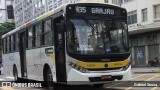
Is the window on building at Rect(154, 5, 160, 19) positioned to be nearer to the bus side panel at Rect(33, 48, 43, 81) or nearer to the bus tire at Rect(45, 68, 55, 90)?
the bus side panel at Rect(33, 48, 43, 81)

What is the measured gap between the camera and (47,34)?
581 inches

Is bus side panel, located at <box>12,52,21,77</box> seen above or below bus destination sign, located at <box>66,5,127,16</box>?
below

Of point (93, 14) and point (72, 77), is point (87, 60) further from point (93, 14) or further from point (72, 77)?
point (93, 14)

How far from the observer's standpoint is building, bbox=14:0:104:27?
69381 millimetres

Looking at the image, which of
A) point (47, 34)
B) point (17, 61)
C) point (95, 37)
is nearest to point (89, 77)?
point (95, 37)

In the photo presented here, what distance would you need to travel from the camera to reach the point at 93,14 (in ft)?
43.4

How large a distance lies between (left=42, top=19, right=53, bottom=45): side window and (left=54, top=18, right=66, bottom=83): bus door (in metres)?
0.48

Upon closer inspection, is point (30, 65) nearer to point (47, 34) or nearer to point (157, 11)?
point (47, 34)

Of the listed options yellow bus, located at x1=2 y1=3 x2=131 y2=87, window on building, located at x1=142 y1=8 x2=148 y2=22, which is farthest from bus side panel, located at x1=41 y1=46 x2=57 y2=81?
window on building, located at x1=142 y1=8 x2=148 y2=22

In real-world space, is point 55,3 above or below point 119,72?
above

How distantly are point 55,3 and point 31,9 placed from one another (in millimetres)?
17039

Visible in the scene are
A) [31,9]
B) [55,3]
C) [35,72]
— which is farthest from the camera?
[31,9]

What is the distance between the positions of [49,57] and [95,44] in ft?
8.04

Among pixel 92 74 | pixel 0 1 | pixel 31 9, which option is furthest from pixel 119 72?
pixel 0 1
